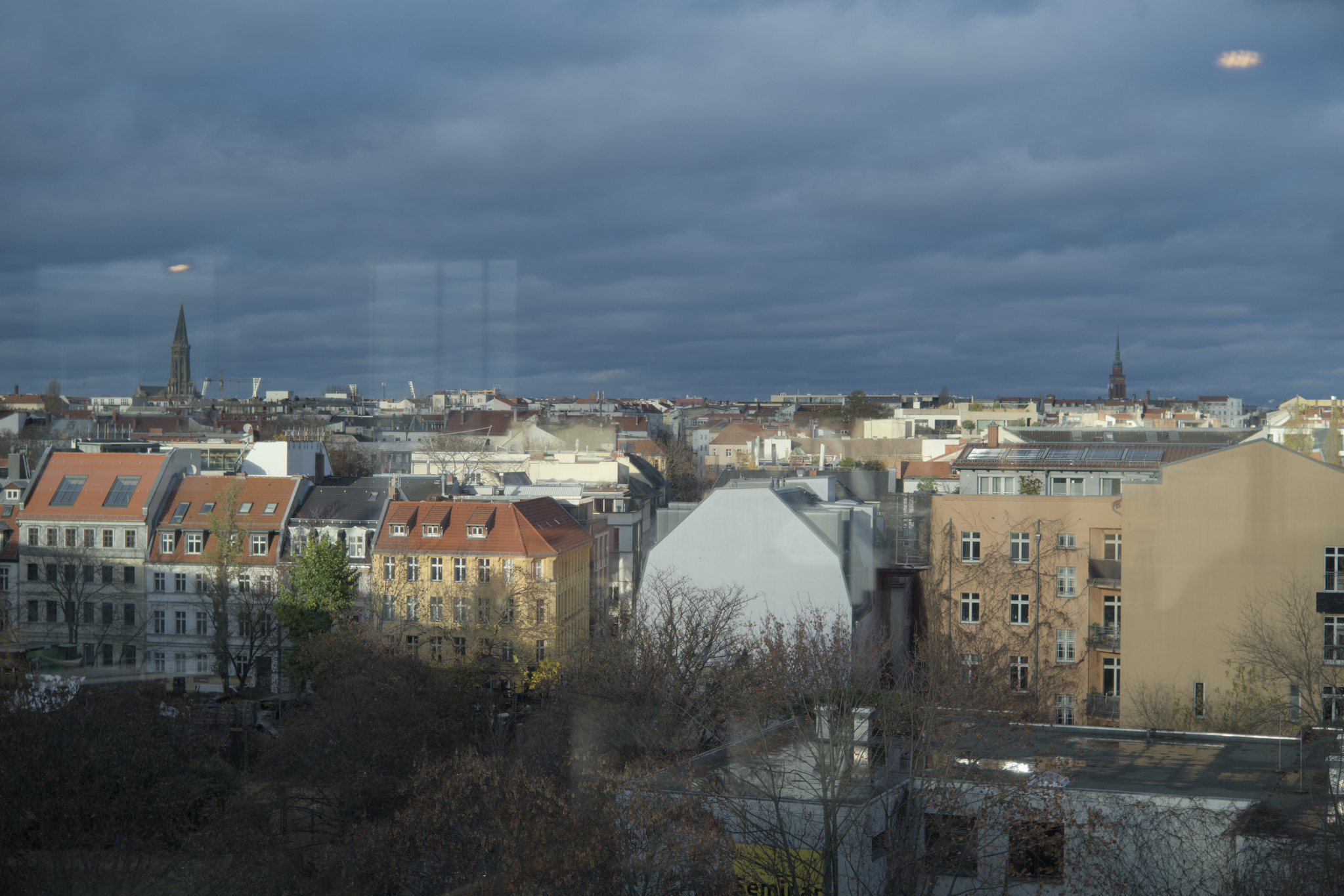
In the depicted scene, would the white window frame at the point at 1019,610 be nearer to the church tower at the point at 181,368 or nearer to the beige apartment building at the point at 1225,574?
the beige apartment building at the point at 1225,574

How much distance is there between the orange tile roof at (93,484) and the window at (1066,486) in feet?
81.7

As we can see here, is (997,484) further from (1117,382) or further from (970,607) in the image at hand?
(1117,382)

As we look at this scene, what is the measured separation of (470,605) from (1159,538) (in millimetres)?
16853

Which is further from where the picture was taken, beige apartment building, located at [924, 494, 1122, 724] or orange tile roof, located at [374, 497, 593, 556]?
orange tile roof, located at [374, 497, 593, 556]

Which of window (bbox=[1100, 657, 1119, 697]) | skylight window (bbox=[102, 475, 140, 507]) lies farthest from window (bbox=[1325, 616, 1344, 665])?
skylight window (bbox=[102, 475, 140, 507])

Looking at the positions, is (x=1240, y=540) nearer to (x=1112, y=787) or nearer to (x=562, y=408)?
(x=1112, y=787)

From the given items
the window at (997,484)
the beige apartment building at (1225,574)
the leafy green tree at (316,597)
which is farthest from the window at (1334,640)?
the leafy green tree at (316,597)

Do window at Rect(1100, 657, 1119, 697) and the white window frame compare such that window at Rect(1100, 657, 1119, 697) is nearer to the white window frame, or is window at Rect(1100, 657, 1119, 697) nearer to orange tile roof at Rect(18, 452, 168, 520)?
the white window frame

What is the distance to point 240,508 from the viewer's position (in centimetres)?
3381

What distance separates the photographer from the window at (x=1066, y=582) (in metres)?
23.5

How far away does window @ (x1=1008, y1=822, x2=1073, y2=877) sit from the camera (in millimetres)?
11641

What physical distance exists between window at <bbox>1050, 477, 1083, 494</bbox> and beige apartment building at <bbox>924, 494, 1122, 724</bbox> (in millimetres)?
2164

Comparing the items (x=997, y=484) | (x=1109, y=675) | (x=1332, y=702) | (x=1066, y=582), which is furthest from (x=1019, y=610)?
(x=1332, y=702)

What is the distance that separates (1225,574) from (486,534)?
59.4 ft
